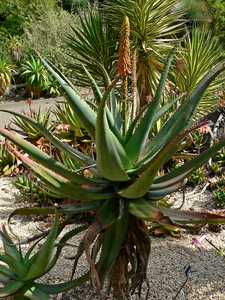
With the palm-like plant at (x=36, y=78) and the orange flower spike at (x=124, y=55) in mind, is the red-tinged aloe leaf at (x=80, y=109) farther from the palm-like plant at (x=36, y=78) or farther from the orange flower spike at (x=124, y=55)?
the palm-like plant at (x=36, y=78)

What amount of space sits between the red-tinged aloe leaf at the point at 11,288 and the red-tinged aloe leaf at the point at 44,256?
0.05 metres

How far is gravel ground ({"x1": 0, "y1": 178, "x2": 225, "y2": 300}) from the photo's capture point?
3.98 metres

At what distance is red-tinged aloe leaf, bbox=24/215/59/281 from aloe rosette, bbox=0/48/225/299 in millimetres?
61

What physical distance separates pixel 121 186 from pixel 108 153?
277mm

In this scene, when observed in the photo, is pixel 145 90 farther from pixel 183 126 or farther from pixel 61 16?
pixel 61 16

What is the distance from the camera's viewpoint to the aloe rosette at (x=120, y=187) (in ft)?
9.09

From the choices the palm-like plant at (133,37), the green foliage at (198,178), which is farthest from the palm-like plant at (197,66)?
the green foliage at (198,178)

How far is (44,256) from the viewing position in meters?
2.93

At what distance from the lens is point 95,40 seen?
25.1 feet

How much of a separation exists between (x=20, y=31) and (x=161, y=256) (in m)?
15.0

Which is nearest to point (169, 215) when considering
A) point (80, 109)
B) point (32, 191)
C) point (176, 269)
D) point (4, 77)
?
point (80, 109)

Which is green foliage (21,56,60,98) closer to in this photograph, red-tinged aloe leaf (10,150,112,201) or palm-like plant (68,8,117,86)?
palm-like plant (68,8,117,86)

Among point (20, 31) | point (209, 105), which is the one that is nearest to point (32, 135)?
point (209, 105)

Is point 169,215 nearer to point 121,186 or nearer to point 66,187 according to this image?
point 121,186
